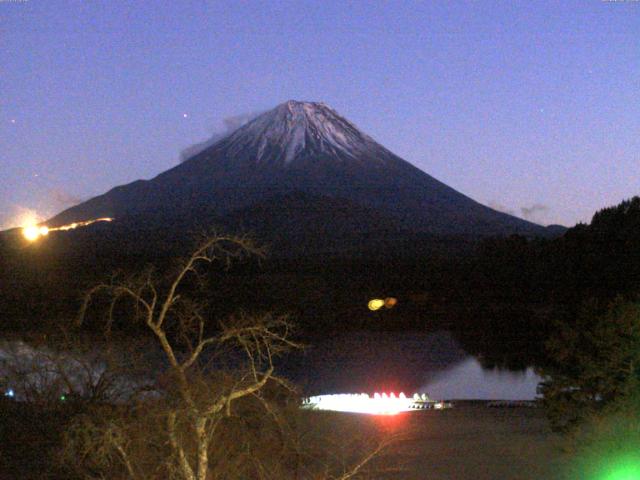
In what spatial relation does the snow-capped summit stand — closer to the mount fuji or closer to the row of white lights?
the mount fuji

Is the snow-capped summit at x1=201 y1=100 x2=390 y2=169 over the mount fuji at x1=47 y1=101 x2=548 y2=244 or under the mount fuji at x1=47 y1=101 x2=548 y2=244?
over

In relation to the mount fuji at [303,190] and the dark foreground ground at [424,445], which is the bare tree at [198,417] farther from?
the mount fuji at [303,190]

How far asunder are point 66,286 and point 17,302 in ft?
7.30

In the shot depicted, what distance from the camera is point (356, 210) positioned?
233 feet

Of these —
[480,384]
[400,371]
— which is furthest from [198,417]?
[400,371]

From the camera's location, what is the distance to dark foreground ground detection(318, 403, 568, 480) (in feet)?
26.8

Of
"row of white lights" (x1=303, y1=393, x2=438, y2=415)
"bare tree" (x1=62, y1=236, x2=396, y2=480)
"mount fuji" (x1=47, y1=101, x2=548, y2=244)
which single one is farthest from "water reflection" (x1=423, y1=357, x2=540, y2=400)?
"mount fuji" (x1=47, y1=101, x2=548, y2=244)

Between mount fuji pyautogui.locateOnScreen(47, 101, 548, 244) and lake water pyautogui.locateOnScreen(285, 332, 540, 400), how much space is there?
32.3m

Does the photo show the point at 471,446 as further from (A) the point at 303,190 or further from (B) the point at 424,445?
→ (A) the point at 303,190

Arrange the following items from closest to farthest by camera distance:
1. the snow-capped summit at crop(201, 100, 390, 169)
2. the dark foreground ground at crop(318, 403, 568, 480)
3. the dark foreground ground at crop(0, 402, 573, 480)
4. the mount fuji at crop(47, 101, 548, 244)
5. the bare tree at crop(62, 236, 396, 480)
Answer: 1. the bare tree at crop(62, 236, 396, 480)
2. the dark foreground ground at crop(0, 402, 573, 480)
3. the dark foreground ground at crop(318, 403, 568, 480)
4. the mount fuji at crop(47, 101, 548, 244)
5. the snow-capped summit at crop(201, 100, 390, 169)

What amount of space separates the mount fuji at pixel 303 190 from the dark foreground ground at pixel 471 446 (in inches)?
1924

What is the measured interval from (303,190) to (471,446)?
6232 cm

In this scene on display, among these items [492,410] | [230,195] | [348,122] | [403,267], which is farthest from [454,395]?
[348,122]

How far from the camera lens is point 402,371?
75.3ft
